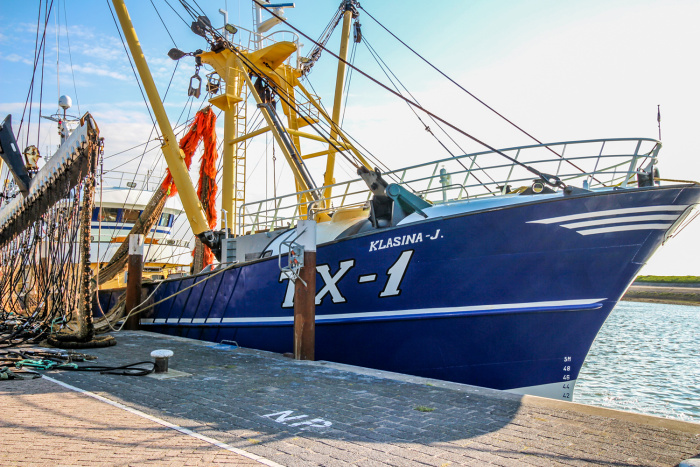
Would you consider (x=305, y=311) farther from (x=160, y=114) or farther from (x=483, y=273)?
(x=160, y=114)

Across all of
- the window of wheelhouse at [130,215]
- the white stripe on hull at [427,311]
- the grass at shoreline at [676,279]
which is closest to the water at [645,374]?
the white stripe on hull at [427,311]

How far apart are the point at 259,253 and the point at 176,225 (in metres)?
14.3

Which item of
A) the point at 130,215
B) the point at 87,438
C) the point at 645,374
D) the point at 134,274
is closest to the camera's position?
the point at 87,438

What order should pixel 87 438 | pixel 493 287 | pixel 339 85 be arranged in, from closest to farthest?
pixel 87 438 → pixel 493 287 → pixel 339 85

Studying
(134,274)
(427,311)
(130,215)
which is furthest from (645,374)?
(130,215)

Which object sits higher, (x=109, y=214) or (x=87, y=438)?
(x=109, y=214)

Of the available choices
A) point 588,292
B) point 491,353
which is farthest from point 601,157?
point 491,353

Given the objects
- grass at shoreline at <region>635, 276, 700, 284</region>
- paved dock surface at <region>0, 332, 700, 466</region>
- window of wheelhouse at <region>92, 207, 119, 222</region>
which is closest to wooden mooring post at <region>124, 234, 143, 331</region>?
paved dock surface at <region>0, 332, 700, 466</region>

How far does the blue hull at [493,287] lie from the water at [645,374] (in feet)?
12.9

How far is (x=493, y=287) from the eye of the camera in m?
6.67

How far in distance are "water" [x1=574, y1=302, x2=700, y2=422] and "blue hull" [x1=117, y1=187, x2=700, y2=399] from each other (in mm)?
3940

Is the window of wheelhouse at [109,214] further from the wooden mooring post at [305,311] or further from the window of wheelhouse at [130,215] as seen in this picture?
the wooden mooring post at [305,311]

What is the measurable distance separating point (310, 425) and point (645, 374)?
464 inches

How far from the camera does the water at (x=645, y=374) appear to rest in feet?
32.4
